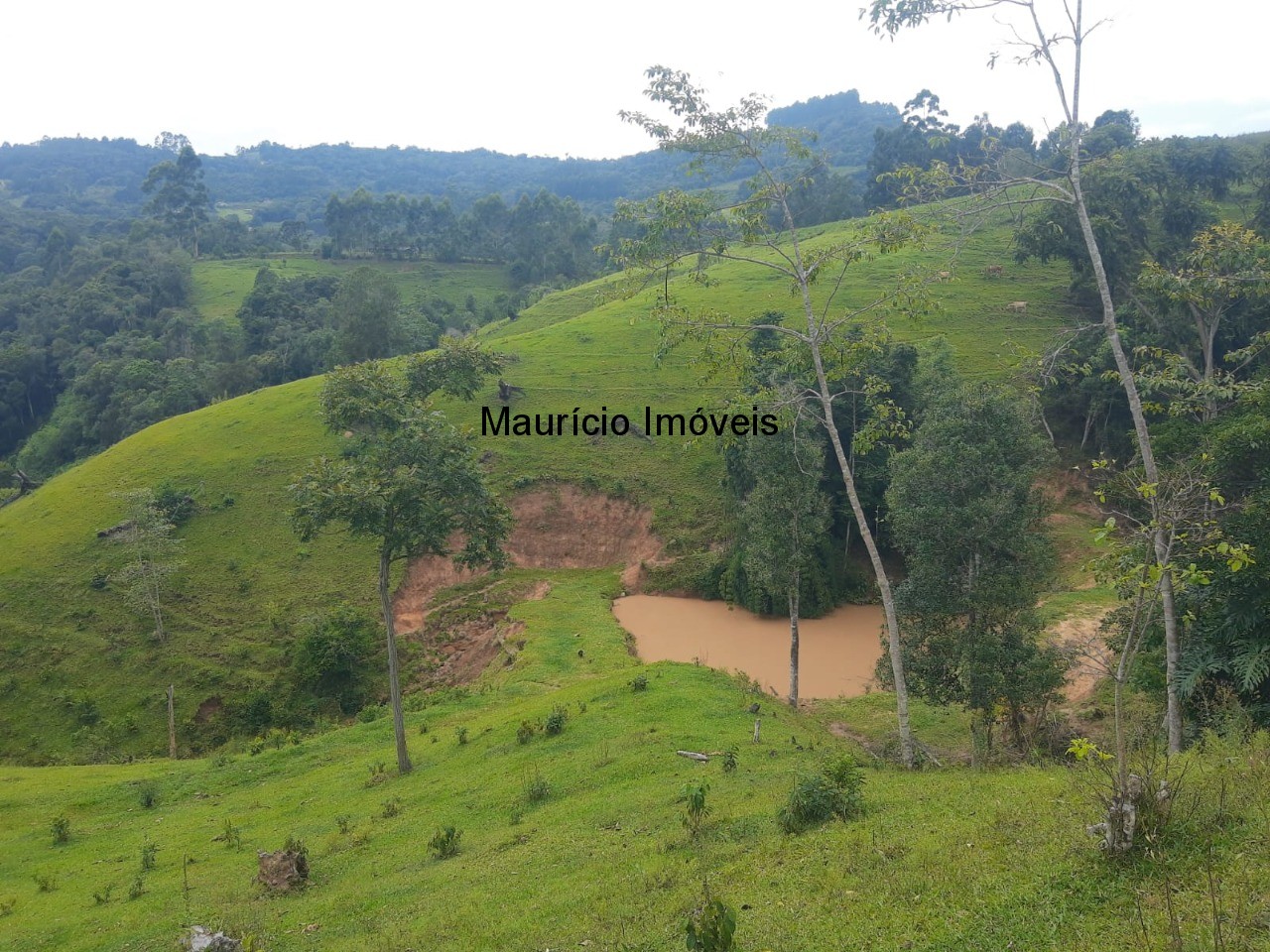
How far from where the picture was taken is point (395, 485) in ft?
48.0

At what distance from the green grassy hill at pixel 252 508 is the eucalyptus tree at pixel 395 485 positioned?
15.3ft

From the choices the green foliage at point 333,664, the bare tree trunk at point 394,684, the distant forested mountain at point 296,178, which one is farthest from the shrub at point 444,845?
the distant forested mountain at point 296,178

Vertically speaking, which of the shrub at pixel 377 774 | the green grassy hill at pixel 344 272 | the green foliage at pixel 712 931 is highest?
the green grassy hill at pixel 344 272

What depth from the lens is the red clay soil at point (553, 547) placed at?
2966 cm

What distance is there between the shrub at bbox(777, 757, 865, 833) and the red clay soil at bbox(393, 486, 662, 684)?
68.4ft

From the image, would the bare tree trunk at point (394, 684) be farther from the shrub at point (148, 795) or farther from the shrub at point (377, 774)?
the shrub at point (148, 795)

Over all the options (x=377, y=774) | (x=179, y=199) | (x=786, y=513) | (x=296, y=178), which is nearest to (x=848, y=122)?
(x=296, y=178)

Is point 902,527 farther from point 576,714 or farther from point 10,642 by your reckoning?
point 10,642

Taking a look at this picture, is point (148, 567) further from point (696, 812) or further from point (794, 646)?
point (696, 812)

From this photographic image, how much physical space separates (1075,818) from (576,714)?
1113 cm

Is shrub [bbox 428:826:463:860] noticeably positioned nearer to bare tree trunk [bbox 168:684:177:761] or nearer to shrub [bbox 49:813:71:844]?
shrub [bbox 49:813:71:844]

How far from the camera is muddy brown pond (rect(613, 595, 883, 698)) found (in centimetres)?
2509

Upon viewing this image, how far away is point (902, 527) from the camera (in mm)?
17562

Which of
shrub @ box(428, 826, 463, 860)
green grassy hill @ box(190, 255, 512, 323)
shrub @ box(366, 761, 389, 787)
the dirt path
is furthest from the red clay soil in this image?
green grassy hill @ box(190, 255, 512, 323)
